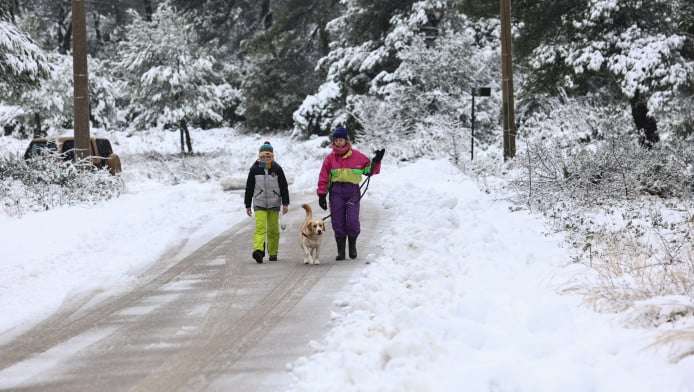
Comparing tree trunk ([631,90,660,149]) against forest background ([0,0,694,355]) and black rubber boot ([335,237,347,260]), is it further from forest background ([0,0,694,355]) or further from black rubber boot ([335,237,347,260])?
black rubber boot ([335,237,347,260])

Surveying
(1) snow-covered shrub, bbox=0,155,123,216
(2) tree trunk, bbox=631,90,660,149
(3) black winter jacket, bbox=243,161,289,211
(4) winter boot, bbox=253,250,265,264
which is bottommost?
(4) winter boot, bbox=253,250,265,264

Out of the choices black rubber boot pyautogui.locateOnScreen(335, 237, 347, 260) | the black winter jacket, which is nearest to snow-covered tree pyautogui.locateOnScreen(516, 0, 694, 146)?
black rubber boot pyautogui.locateOnScreen(335, 237, 347, 260)

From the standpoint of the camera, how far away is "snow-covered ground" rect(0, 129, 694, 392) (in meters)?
4.17

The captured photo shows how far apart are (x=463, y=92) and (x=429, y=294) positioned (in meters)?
22.2

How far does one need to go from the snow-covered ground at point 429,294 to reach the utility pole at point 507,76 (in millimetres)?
2721

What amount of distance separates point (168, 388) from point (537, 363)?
2.43 metres

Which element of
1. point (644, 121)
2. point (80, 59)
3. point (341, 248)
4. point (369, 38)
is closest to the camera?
point (341, 248)

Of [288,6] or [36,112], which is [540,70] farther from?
[36,112]

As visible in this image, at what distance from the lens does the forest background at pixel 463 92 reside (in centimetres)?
979

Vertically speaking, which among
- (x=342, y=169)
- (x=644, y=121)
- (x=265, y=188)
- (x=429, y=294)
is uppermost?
(x=644, y=121)

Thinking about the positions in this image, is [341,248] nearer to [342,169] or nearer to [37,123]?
[342,169]

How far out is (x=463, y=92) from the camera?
2761 centimetres

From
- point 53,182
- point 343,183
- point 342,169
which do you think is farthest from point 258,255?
point 53,182

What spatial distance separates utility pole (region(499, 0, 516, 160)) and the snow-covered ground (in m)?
2.72
